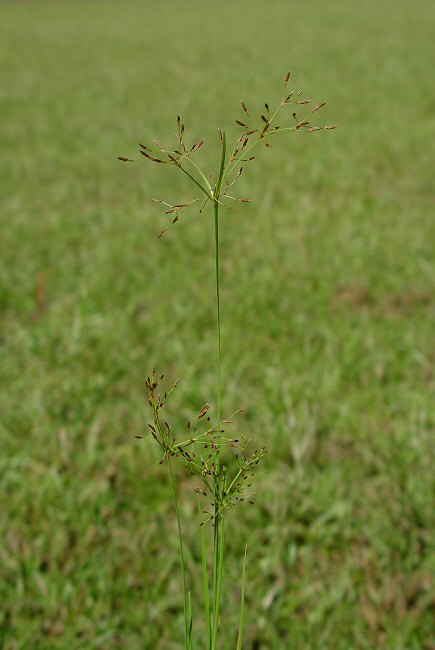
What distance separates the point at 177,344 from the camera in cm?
280

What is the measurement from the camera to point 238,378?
2.54 metres

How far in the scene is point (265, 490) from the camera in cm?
199

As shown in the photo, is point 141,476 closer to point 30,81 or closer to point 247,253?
point 247,253

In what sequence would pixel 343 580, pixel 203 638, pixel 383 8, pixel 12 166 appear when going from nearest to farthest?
1. pixel 203 638
2. pixel 343 580
3. pixel 12 166
4. pixel 383 8

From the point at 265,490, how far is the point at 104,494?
534 mm

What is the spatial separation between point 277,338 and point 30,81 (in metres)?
7.96

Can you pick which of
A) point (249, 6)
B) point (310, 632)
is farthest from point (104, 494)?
point (249, 6)

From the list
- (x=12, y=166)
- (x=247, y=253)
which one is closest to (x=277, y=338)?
(x=247, y=253)

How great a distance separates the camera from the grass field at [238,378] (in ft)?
5.51

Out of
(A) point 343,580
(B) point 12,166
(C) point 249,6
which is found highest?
(C) point 249,6

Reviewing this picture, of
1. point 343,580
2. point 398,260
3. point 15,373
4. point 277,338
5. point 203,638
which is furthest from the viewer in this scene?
point 398,260

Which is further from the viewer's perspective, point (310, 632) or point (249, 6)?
point (249, 6)

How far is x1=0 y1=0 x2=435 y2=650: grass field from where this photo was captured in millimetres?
1680

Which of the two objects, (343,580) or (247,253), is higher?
(247,253)
